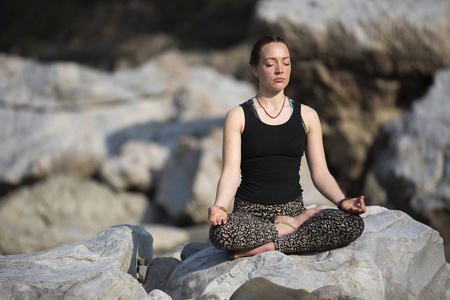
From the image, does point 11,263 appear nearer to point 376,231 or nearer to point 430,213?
point 376,231

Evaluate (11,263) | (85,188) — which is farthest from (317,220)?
(85,188)

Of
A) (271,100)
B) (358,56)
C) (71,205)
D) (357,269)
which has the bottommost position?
(71,205)

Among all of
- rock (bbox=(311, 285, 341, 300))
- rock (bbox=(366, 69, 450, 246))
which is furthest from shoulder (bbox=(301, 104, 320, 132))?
rock (bbox=(366, 69, 450, 246))

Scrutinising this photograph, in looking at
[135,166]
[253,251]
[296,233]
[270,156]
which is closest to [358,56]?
[135,166]

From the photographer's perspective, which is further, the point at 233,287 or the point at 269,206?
the point at 269,206

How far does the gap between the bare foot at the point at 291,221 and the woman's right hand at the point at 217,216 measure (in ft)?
1.42

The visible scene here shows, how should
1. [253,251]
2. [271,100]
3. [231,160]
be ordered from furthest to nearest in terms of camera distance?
1. [271,100]
2. [231,160]
3. [253,251]

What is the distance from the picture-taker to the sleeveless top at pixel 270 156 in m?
3.37

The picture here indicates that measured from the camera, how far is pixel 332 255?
311 cm

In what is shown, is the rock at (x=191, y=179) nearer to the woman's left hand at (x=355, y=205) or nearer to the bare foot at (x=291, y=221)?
the bare foot at (x=291, y=221)

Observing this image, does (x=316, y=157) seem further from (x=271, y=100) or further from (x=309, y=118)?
(x=271, y=100)

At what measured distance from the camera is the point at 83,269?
10.4 feet

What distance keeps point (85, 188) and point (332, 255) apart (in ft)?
21.0

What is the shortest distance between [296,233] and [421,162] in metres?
4.33
